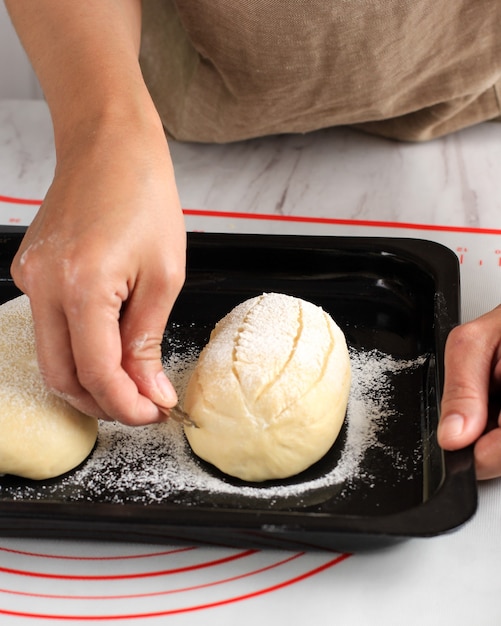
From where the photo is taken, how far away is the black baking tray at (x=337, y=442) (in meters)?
0.77

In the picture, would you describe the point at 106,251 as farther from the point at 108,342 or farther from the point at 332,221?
the point at 332,221

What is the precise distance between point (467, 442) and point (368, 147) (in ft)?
2.82

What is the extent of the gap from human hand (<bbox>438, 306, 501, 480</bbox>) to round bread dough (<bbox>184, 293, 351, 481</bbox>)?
13 cm

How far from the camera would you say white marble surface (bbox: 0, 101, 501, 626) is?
31.9 inches

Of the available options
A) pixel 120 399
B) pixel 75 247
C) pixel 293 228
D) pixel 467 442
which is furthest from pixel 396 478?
pixel 293 228

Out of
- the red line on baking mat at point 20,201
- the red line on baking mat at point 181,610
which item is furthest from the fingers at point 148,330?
the red line on baking mat at point 20,201

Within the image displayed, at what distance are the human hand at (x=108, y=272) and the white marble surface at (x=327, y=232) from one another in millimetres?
183

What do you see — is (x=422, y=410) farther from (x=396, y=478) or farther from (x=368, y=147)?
(x=368, y=147)

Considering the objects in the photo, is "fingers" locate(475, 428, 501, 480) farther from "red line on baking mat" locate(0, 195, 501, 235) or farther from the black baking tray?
"red line on baking mat" locate(0, 195, 501, 235)

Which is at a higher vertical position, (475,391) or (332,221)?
(475,391)

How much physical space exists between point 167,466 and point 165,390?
0.10 metres

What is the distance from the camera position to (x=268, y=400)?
906 mm

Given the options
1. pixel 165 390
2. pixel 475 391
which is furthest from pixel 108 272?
pixel 475 391

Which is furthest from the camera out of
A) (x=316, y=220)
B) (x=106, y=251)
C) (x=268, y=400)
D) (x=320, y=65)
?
(x=316, y=220)
